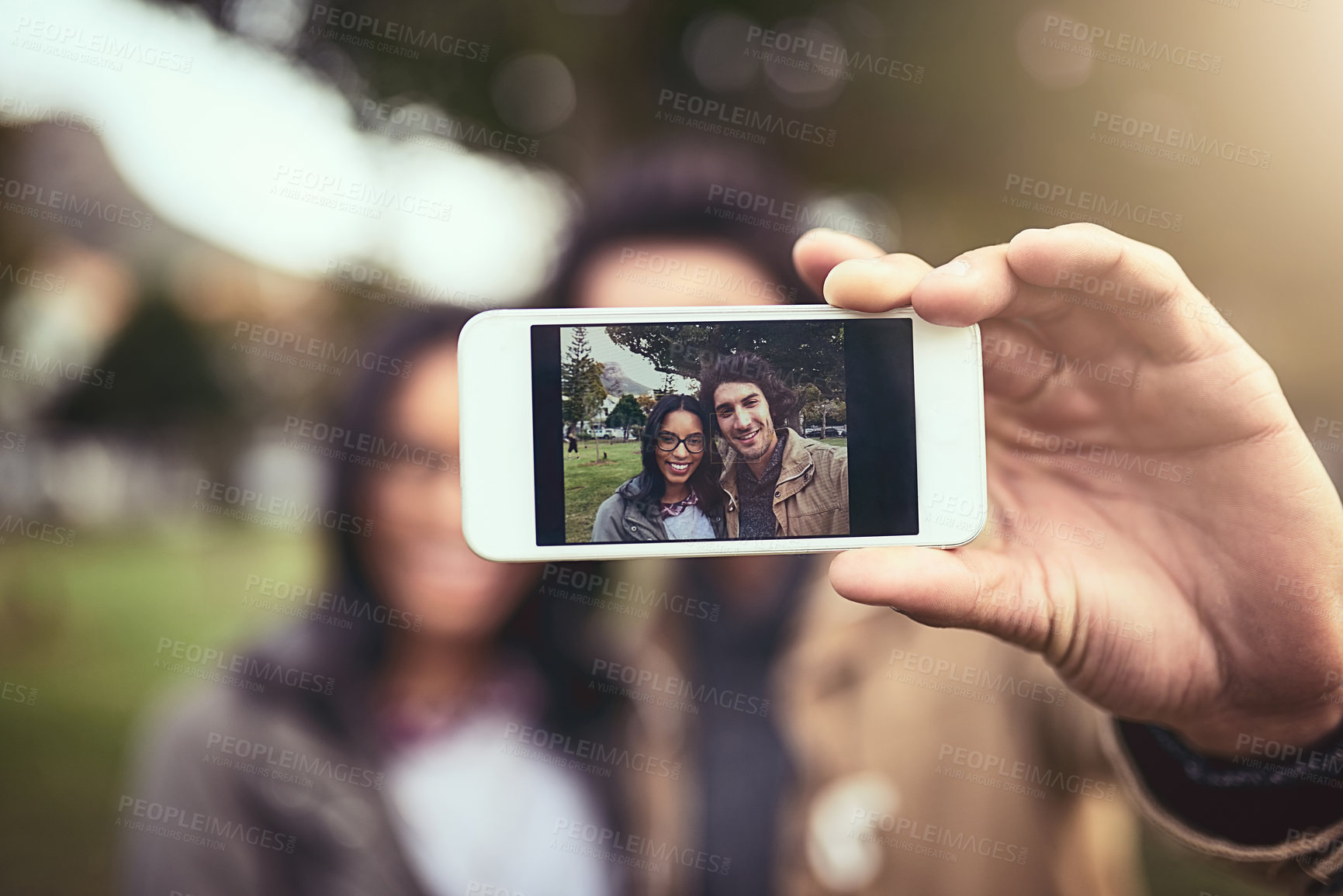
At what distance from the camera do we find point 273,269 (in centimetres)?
811

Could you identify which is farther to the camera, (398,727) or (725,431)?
(398,727)

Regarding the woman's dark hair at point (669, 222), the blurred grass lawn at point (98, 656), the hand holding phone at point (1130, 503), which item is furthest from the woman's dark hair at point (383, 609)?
the hand holding phone at point (1130, 503)

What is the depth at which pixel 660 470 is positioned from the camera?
1.34 m

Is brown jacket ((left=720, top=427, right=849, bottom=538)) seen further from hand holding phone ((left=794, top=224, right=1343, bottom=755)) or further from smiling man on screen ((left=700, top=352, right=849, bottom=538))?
hand holding phone ((left=794, top=224, right=1343, bottom=755))

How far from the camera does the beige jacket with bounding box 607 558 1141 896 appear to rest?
215cm

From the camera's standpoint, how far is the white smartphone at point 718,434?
1323mm

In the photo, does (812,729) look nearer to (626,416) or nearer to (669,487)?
(669,487)

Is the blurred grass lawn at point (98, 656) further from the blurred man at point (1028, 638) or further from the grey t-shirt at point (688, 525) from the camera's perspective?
the blurred man at point (1028, 638)

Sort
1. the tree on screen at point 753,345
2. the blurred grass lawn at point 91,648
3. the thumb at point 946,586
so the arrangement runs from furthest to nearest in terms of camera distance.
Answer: the blurred grass lawn at point 91,648 < the tree on screen at point 753,345 < the thumb at point 946,586

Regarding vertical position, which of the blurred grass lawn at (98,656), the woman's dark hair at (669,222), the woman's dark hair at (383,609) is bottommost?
the blurred grass lawn at (98,656)

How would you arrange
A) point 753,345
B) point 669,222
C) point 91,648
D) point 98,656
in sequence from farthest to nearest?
point 91,648
point 98,656
point 669,222
point 753,345

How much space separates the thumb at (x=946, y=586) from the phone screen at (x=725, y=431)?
0.14m

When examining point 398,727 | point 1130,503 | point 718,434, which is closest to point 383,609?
point 398,727

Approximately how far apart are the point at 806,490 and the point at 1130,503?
707mm
